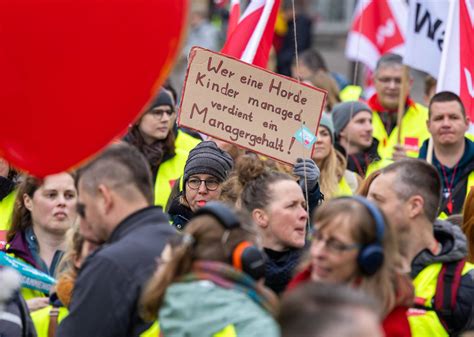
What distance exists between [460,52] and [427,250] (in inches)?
135

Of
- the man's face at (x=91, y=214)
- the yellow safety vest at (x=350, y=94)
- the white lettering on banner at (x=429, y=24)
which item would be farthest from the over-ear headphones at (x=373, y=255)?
the yellow safety vest at (x=350, y=94)

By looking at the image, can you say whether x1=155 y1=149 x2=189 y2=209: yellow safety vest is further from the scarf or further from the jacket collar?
the scarf

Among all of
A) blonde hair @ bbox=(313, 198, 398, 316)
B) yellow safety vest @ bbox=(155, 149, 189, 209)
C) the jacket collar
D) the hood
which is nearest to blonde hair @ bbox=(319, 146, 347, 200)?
yellow safety vest @ bbox=(155, 149, 189, 209)

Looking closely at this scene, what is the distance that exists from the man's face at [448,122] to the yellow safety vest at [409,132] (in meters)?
1.95

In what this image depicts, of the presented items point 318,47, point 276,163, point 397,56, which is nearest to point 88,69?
point 276,163

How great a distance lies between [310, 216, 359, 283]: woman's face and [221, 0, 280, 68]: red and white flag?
392 centimetres

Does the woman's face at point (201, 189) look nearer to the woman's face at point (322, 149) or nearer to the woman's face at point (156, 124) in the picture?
the woman's face at point (322, 149)

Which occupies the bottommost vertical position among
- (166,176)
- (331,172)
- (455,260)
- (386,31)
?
(455,260)

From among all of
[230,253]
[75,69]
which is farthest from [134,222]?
[75,69]

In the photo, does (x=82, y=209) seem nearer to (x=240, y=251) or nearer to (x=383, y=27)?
(x=240, y=251)

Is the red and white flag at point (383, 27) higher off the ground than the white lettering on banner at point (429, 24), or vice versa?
the red and white flag at point (383, 27)

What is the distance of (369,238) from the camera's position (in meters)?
4.66

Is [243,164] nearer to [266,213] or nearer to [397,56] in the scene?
[266,213]

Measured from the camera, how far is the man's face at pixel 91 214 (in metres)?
5.29
